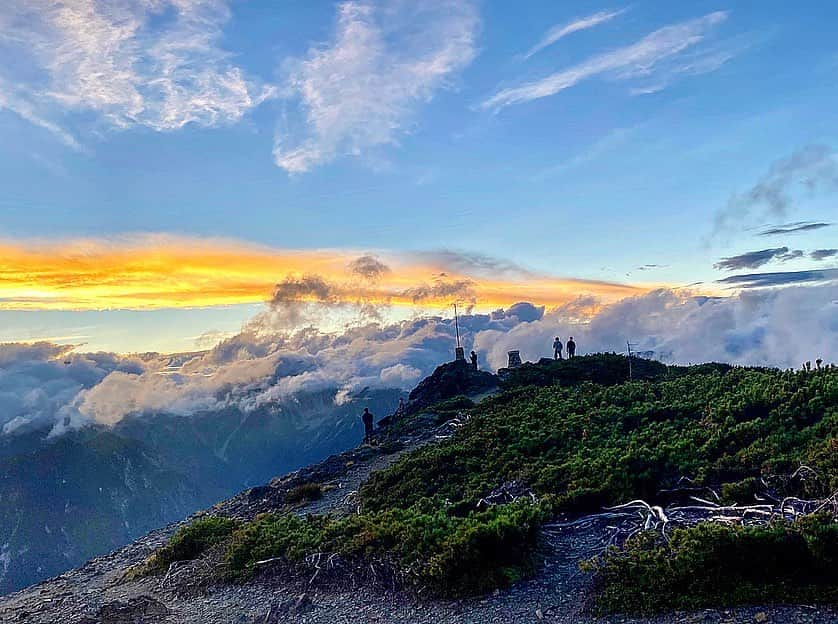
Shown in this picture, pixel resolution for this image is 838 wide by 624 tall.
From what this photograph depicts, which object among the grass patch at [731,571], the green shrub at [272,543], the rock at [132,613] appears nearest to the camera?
the grass patch at [731,571]

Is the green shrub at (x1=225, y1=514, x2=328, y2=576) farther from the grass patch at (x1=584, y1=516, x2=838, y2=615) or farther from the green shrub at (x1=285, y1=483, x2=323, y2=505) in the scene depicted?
the grass patch at (x1=584, y1=516, x2=838, y2=615)

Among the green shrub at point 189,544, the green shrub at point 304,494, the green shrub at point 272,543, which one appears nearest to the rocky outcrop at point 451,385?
the green shrub at point 304,494

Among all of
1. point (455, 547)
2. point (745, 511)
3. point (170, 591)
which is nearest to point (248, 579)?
point (170, 591)

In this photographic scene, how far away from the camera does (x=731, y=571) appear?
1076 centimetres

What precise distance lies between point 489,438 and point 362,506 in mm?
5599

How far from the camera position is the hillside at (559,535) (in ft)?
35.5

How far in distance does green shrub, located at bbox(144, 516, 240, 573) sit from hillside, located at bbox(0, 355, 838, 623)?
0.07m

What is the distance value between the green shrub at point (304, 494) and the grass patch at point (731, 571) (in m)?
17.1

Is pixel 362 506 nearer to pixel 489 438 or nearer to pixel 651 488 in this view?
pixel 489 438

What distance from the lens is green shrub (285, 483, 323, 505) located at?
26562mm

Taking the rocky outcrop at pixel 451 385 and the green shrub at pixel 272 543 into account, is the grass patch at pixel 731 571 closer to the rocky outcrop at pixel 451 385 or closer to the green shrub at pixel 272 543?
the green shrub at pixel 272 543

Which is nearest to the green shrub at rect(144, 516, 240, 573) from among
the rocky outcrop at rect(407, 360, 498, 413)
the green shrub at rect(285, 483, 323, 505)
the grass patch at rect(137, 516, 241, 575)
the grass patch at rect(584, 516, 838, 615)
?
the grass patch at rect(137, 516, 241, 575)

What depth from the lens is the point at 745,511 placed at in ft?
44.8

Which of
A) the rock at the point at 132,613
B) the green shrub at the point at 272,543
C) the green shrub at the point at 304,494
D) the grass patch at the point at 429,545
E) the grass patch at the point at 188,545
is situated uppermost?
the grass patch at the point at 429,545
